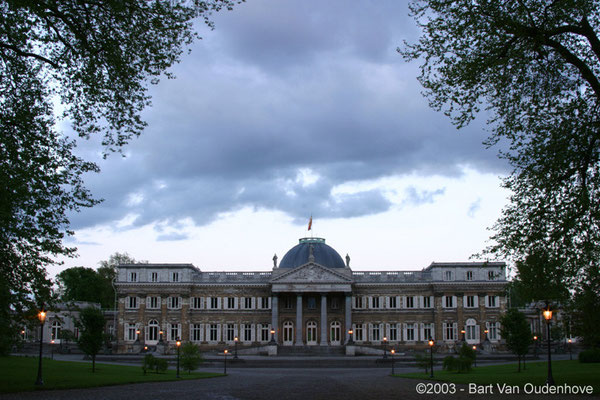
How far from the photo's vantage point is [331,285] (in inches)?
3346

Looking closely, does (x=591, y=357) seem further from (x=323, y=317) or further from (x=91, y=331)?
(x=91, y=331)

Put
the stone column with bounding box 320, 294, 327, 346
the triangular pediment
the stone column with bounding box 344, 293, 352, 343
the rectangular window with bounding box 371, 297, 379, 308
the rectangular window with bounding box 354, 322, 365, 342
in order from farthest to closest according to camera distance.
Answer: the rectangular window with bounding box 371, 297, 379, 308, the rectangular window with bounding box 354, 322, 365, 342, the triangular pediment, the stone column with bounding box 344, 293, 352, 343, the stone column with bounding box 320, 294, 327, 346

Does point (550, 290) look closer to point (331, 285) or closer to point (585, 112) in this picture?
point (585, 112)

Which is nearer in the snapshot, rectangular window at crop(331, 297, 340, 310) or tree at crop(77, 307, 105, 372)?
tree at crop(77, 307, 105, 372)

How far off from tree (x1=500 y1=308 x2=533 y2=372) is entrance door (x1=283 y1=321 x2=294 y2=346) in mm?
38809

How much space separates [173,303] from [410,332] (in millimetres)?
34621

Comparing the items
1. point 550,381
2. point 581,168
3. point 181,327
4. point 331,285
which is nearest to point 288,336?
point 331,285

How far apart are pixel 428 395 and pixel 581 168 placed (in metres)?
11.2

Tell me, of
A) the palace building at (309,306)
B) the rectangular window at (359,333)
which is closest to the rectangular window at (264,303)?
the palace building at (309,306)

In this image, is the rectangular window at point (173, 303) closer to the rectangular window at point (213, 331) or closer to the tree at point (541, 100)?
the rectangular window at point (213, 331)

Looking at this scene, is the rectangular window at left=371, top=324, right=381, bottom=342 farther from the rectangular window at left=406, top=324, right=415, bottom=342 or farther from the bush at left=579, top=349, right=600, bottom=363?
the bush at left=579, top=349, right=600, bottom=363

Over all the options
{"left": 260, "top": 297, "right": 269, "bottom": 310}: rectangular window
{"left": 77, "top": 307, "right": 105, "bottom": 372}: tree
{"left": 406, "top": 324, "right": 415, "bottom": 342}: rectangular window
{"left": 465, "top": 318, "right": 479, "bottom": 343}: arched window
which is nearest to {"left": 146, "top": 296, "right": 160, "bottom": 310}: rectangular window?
{"left": 260, "top": 297, "right": 269, "bottom": 310}: rectangular window

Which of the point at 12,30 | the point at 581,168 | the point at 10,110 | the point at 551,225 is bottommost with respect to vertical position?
the point at 551,225

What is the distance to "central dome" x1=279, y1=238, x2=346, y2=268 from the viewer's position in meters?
93.9
